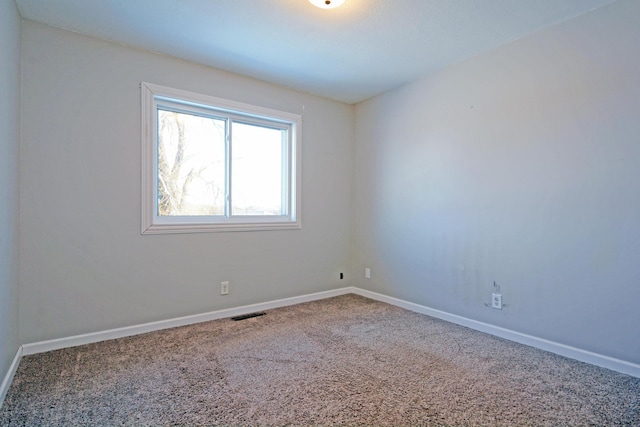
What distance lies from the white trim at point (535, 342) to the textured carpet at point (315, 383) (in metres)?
0.07

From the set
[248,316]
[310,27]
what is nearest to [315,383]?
[248,316]

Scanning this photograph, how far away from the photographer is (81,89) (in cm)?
250

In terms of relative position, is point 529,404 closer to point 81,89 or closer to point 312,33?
point 312,33

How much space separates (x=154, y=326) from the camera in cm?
280

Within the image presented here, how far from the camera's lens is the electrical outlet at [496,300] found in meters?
2.74

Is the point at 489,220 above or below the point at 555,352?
above

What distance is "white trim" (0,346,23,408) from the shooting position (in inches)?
68.9

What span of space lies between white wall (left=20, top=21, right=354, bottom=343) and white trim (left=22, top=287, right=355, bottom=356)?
47mm

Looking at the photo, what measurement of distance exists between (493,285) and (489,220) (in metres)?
0.55

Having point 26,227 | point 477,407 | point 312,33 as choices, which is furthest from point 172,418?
point 312,33

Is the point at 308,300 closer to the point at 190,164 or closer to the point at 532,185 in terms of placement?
the point at 190,164

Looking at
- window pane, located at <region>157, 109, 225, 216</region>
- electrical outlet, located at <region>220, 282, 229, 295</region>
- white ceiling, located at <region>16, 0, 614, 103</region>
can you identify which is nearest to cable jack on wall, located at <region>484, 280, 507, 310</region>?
white ceiling, located at <region>16, 0, 614, 103</region>

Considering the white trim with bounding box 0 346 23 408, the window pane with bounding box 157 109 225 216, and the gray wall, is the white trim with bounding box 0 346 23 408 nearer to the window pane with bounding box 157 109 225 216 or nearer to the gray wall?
the gray wall

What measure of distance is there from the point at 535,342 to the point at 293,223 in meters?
2.41
